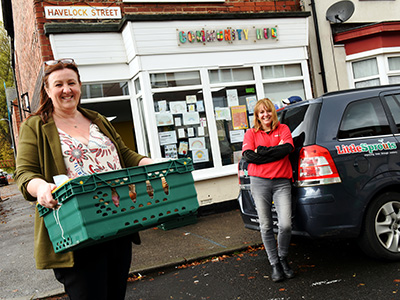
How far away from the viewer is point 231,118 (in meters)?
8.88

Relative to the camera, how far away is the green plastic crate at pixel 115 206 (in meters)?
1.95

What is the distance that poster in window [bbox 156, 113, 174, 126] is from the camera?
8.23 m

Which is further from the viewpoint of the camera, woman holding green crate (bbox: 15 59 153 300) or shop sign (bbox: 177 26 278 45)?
Answer: shop sign (bbox: 177 26 278 45)

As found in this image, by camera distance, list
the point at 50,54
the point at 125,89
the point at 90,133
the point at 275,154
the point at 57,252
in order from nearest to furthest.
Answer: the point at 57,252, the point at 90,133, the point at 275,154, the point at 50,54, the point at 125,89

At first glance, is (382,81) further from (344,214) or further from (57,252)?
(57,252)

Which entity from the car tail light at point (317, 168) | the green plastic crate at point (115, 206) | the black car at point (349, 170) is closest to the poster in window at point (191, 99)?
the black car at point (349, 170)

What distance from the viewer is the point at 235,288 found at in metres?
4.38

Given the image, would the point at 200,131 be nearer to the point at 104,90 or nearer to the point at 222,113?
the point at 222,113

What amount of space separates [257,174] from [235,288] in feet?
3.97

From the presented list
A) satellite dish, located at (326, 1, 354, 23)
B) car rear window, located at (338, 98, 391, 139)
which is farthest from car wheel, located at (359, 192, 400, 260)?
satellite dish, located at (326, 1, 354, 23)

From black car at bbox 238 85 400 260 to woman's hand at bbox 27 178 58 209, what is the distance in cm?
287

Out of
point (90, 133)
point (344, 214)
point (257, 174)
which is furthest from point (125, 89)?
point (90, 133)

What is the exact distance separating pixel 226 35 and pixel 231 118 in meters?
1.71

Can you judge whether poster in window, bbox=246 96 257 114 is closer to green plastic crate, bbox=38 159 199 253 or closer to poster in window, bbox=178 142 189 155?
poster in window, bbox=178 142 189 155
